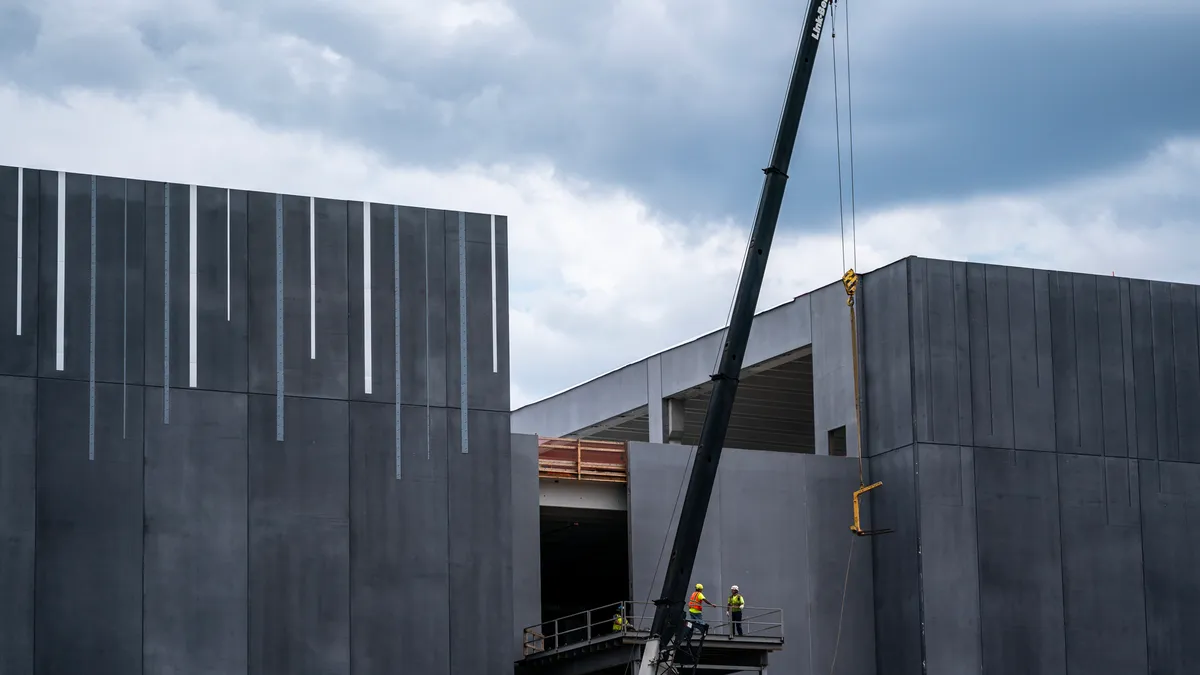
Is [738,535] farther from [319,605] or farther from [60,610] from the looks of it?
[60,610]

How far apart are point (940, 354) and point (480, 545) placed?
1569cm

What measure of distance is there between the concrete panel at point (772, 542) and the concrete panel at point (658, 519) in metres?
0.24

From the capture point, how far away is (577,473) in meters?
55.0

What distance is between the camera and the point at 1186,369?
2375 inches

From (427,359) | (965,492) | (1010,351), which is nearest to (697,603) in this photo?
(427,359)

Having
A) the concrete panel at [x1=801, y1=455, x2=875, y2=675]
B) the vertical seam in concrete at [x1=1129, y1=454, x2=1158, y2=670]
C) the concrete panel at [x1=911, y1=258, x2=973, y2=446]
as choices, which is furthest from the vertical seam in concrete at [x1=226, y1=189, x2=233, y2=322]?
the vertical seam in concrete at [x1=1129, y1=454, x2=1158, y2=670]

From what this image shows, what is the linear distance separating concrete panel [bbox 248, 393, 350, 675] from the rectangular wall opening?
17.2 metres

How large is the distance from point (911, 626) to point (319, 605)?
699 inches

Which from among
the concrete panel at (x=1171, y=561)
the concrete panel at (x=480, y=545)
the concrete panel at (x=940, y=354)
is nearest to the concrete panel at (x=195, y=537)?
the concrete panel at (x=480, y=545)

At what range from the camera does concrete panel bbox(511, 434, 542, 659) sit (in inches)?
2074

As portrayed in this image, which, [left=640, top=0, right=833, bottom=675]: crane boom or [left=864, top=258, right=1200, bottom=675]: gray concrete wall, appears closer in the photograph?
[left=640, top=0, right=833, bottom=675]: crane boom

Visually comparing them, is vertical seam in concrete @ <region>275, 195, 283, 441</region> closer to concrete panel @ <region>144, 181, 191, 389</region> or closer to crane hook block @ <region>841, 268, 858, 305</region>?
concrete panel @ <region>144, 181, 191, 389</region>

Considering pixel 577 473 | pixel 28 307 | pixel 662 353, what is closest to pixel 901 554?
pixel 577 473

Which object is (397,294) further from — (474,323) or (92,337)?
(92,337)
